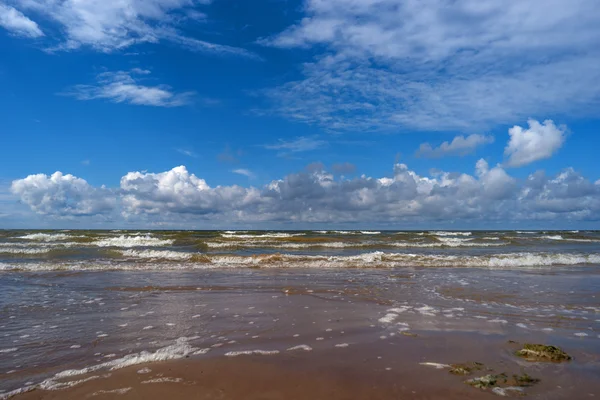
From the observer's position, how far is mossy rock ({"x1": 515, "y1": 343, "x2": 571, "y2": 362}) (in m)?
5.39

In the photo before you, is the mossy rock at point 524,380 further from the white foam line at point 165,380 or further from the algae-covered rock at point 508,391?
the white foam line at point 165,380

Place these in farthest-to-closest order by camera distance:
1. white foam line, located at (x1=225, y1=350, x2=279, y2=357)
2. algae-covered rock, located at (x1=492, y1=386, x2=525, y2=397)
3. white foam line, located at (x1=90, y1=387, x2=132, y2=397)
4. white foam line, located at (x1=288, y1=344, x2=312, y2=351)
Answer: white foam line, located at (x1=288, y1=344, x2=312, y2=351) → white foam line, located at (x1=225, y1=350, x2=279, y2=357) → white foam line, located at (x1=90, y1=387, x2=132, y2=397) → algae-covered rock, located at (x1=492, y1=386, x2=525, y2=397)

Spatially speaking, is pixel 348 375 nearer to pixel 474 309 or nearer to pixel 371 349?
pixel 371 349

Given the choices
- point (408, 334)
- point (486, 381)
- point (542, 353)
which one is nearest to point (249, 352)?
point (408, 334)

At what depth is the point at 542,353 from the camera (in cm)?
550

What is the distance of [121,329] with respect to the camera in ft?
23.9

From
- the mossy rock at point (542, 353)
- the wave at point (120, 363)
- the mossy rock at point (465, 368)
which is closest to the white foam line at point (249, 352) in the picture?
the wave at point (120, 363)

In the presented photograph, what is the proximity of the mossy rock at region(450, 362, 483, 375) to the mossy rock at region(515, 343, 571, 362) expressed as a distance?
88 cm

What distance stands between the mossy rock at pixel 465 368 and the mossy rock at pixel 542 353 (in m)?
0.88

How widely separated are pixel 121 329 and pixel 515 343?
717 cm

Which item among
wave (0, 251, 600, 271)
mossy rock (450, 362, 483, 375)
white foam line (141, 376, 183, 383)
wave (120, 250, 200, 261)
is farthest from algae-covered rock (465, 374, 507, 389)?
wave (120, 250, 200, 261)

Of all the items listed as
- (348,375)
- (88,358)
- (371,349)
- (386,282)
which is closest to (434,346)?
(371,349)

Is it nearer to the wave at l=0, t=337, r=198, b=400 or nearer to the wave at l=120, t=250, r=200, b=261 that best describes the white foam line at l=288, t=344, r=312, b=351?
the wave at l=0, t=337, r=198, b=400

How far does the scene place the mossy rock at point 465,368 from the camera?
193 inches
